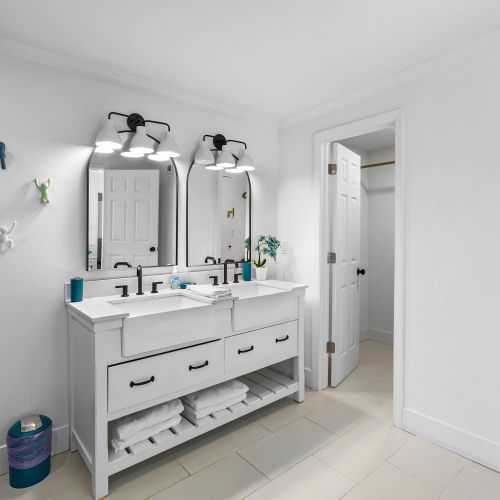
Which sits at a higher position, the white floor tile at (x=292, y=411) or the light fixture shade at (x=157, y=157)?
the light fixture shade at (x=157, y=157)

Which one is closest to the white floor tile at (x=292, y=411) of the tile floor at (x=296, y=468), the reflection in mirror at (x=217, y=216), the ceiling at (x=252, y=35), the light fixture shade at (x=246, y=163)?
the tile floor at (x=296, y=468)

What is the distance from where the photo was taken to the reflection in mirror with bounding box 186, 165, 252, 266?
2688 mm

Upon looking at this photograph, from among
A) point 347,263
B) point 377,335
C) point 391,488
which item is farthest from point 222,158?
point 377,335

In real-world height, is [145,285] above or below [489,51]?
below

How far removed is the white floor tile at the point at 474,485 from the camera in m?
1.76

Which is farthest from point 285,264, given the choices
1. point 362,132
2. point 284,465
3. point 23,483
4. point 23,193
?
point 23,483

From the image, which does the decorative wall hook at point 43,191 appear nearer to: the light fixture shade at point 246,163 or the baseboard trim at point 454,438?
the light fixture shade at point 246,163

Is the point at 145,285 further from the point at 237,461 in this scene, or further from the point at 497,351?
the point at 497,351

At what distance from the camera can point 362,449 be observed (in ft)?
7.09

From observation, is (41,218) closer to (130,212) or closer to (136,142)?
(130,212)

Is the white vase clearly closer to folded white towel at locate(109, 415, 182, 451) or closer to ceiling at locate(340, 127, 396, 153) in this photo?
folded white towel at locate(109, 415, 182, 451)

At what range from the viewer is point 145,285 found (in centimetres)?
245

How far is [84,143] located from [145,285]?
0.99 meters

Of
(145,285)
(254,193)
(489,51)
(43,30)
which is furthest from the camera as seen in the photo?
(254,193)
